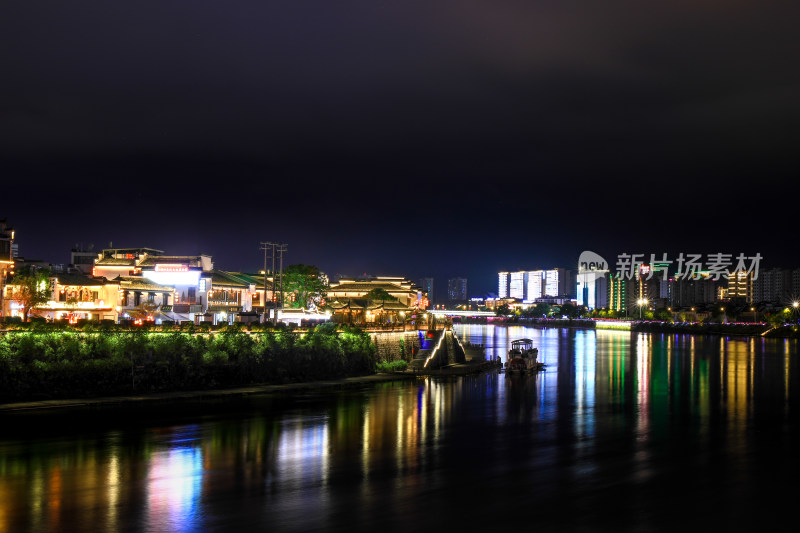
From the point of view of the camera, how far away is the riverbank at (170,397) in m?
35.7

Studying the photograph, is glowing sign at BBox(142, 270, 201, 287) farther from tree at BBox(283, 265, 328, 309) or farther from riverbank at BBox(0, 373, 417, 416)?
riverbank at BBox(0, 373, 417, 416)

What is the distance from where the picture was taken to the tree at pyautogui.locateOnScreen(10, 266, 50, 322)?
2202 inches

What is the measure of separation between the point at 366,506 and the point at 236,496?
3.91m

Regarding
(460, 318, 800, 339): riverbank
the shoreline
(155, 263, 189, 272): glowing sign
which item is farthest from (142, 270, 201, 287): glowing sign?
(460, 318, 800, 339): riverbank

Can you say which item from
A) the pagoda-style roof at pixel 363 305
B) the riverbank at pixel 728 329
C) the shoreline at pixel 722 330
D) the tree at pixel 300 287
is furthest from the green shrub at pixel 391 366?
the riverbank at pixel 728 329

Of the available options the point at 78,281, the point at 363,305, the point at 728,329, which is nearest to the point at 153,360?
the point at 78,281

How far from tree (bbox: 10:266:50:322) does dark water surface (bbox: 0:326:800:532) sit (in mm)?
23658

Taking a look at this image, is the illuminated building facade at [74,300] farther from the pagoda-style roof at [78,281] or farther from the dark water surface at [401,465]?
the dark water surface at [401,465]

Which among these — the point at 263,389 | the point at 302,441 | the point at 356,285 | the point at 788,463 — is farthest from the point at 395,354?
the point at 356,285

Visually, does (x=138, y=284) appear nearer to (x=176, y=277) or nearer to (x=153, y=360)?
(x=176, y=277)

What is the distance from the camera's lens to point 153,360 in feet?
139

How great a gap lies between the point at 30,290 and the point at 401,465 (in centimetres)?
3952

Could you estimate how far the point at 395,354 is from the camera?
64.4m

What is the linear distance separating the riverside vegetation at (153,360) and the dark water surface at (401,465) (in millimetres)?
4026
